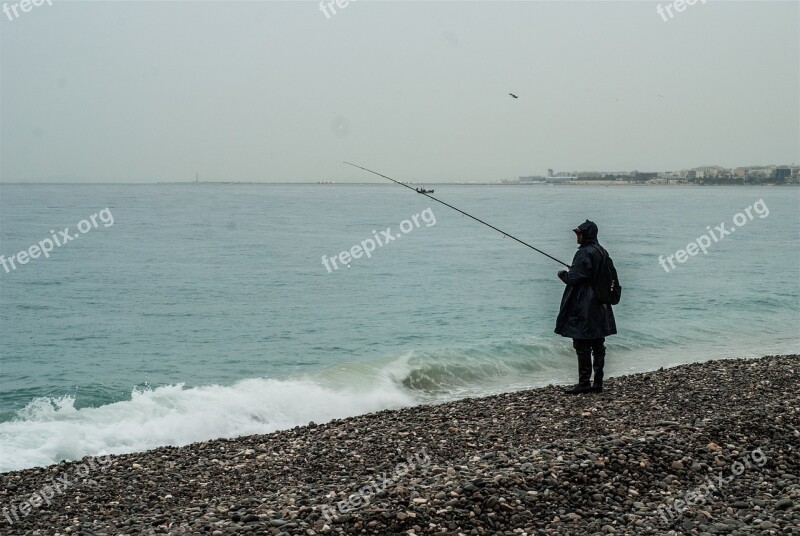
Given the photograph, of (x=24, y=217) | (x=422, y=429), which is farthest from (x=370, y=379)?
(x=24, y=217)

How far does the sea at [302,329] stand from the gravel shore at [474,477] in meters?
3.17

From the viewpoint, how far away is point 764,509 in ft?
20.6

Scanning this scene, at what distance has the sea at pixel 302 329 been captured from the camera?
42.1 feet

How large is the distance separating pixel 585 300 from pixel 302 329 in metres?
11.8

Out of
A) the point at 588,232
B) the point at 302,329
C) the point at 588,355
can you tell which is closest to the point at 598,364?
Result: the point at 588,355

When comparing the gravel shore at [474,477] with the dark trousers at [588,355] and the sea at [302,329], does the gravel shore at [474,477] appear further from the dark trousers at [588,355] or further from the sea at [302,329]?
the sea at [302,329]

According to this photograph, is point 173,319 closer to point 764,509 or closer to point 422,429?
point 422,429

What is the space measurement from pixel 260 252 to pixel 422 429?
32484mm

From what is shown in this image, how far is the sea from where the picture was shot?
1284cm

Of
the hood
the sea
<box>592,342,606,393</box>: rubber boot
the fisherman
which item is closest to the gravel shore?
<box>592,342,606,393</box>: rubber boot

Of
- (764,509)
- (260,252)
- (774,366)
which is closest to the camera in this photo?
(764,509)

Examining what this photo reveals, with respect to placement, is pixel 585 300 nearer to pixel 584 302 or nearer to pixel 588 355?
pixel 584 302

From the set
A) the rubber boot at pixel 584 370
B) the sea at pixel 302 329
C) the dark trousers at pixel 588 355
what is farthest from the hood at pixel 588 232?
the sea at pixel 302 329

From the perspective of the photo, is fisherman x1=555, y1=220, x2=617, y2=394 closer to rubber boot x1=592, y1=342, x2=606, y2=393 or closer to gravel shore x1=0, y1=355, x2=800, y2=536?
rubber boot x1=592, y1=342, x2=606, y2=393
